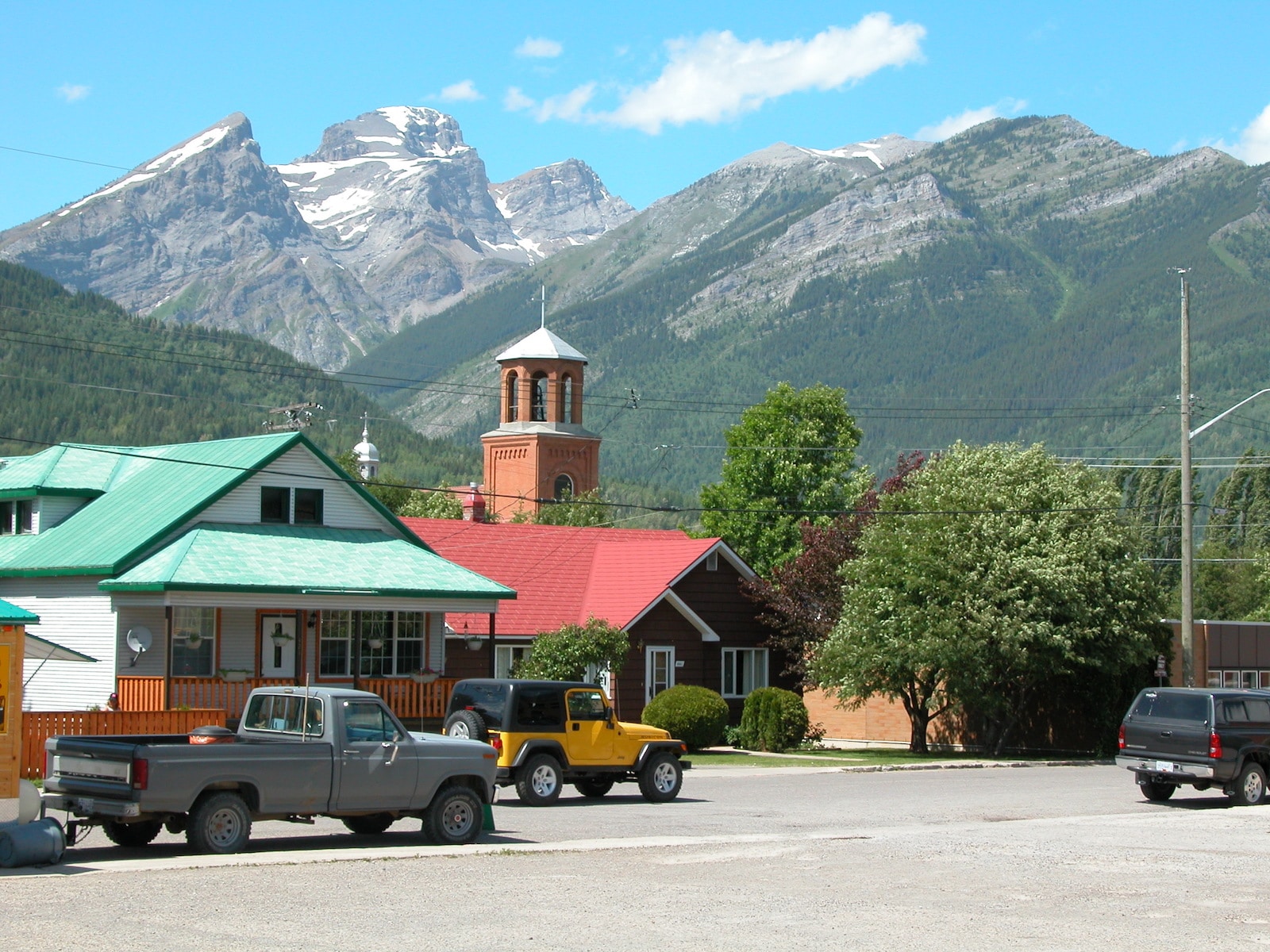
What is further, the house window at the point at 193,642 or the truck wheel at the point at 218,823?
the house window at the point at 193,642

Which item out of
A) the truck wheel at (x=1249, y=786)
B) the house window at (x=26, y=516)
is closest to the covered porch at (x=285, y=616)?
the house window at (x=26, y=516)

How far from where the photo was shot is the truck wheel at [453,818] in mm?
18703

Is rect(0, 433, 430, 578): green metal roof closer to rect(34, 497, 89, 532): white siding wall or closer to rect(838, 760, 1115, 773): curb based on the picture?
rect(34, 497, 89, 532): white siding wall

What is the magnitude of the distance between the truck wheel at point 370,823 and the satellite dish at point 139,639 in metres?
14.8

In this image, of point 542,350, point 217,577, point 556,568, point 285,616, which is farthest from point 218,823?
point 542,350

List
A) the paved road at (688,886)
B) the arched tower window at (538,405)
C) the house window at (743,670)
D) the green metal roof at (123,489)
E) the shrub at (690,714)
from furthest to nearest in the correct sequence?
the arched tower window at (538,405)
the house window at (743,670)
the shrub at (690,714)
the green metal roof at (123,489)
the paved road at (688,886)

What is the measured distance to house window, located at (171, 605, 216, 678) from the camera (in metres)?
34.0

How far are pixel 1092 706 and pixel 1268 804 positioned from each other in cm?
1584

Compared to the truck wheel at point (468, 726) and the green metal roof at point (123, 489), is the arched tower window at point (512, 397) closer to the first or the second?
the green metal roof at point (123, 489)

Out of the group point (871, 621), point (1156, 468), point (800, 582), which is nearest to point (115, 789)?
point (871, 621)

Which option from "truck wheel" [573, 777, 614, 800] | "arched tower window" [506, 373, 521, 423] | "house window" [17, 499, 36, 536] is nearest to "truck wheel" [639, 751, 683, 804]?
"truck wheel" [573, 777, 614, 800]

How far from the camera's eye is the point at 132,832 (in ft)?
58.2

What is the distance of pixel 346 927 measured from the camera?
1284 cm

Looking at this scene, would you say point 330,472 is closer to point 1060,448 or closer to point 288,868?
point 288,868
